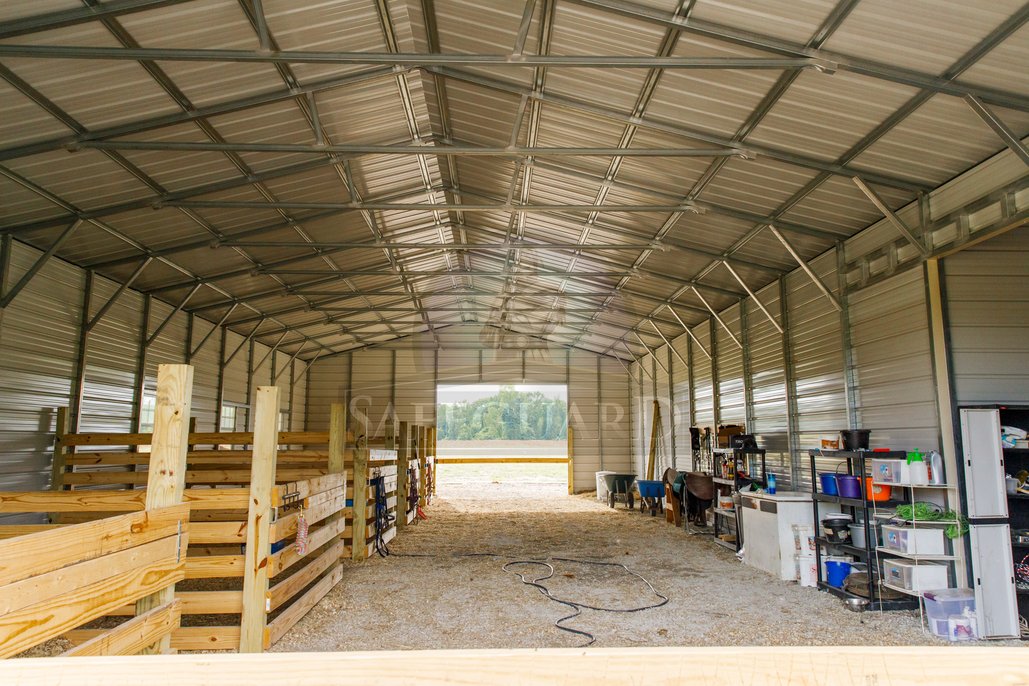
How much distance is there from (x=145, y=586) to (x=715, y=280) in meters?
11.2

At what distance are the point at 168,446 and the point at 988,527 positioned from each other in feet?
23.4

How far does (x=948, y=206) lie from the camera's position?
6.78 metres

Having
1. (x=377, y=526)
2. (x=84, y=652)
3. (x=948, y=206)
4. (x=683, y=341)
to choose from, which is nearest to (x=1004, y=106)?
(x=948, y=206)

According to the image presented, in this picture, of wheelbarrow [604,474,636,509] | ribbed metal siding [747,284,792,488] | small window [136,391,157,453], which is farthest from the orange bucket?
small window [136,391,157,453]

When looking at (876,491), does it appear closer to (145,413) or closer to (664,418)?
(664,418)

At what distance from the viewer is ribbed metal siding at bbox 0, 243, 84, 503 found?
330 inches

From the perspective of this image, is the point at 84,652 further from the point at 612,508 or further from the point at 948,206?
the point at 612,508

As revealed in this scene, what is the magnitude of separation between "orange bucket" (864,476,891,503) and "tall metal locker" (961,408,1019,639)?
3.03ft

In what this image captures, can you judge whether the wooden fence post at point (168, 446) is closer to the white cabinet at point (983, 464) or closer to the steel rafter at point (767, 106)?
the steel rafter at point (767, 106)

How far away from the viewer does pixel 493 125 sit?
8648mm

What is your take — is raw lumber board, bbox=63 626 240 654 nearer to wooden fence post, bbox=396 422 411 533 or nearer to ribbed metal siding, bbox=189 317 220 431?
wooden fence post, bbox=396 422 411 533

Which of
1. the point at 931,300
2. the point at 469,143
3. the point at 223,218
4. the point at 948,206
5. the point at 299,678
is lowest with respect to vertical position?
the point at 299,678

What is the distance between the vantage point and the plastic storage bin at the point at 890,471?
6742mm

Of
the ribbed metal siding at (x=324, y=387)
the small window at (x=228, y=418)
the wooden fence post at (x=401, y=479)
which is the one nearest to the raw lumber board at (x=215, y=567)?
the wooden fence post at (x=401, y=479)
